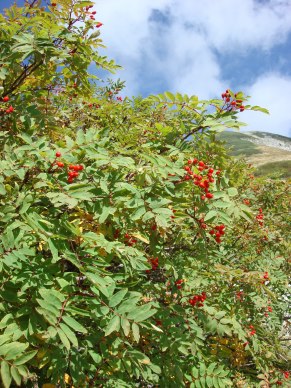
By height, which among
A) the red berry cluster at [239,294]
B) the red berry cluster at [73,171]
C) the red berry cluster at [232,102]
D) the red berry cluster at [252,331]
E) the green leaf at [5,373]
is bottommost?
the red berry cluster at [252,331]

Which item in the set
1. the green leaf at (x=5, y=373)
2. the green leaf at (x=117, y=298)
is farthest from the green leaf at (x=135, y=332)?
the green leaf at (x=5, y=373)

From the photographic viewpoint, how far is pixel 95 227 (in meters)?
3.17

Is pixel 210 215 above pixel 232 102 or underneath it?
underneath

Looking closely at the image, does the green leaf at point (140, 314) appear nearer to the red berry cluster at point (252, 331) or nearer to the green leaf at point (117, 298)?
the green leaf at point (117, 298)

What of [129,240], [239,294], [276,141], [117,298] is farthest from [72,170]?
[276,141]

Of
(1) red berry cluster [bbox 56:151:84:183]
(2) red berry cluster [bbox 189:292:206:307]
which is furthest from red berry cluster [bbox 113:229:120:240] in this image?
(2) red berry cluster [bbox 189:292:206:307]

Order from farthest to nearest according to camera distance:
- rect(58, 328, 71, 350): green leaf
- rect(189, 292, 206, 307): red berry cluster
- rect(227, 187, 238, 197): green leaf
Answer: rect(189, 292, 206, 307): red berry cluster → rect(227, 187, 238, 197): green leaf → rect(58, 328, 71, 350): green leaf

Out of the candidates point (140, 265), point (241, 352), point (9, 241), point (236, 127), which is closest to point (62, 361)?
point (140, 265)

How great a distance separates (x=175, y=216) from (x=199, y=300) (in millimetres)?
1373

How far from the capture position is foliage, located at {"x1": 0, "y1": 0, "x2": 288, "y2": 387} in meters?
2.30

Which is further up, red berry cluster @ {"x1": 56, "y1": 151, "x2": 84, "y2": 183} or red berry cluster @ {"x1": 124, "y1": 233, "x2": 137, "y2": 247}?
red berry cluster @ {"x1": 56, "y1": 151, "x2": 84, "y2": 183}

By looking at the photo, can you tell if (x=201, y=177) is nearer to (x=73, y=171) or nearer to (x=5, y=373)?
(x=73, y=171)

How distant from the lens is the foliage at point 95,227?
230 centimetres

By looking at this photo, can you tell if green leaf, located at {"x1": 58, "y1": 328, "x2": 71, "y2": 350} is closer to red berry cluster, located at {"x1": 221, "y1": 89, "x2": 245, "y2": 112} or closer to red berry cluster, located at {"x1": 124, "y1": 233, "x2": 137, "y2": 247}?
red berry cluster, located at {"x1": 124, "y1": 233, "x2": 137, "y2": 247}
